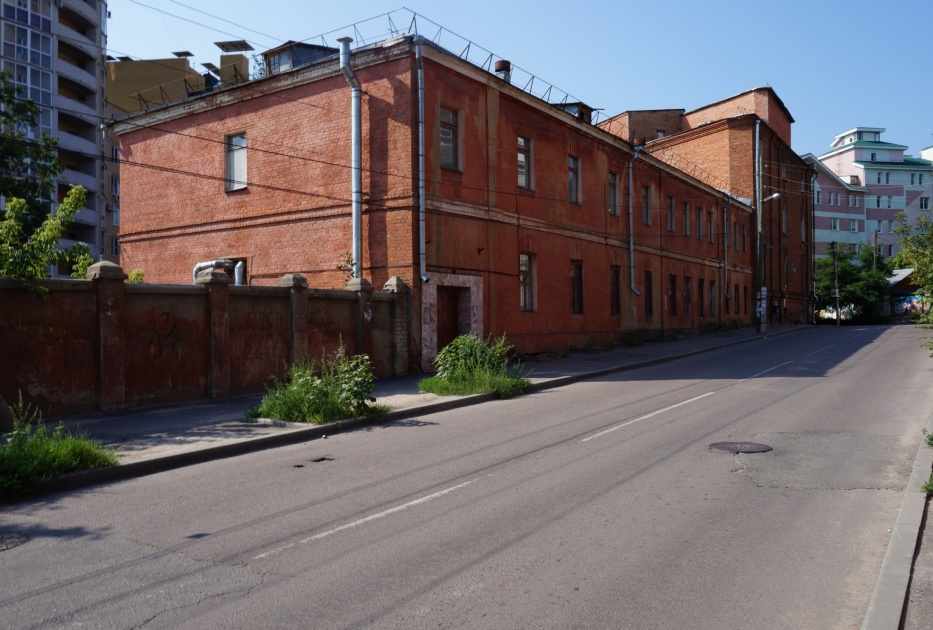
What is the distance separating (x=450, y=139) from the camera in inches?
778

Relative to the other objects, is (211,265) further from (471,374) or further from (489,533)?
(489,533)

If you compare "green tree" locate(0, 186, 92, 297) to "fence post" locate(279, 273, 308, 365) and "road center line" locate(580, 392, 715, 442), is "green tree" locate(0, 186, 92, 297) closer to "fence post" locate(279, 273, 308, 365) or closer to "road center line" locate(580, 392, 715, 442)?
"fence post" locate(279, 273, 308, 365)

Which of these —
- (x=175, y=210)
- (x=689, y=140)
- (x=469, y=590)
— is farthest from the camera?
(x=689, y=140)

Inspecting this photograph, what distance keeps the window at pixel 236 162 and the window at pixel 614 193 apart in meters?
14.0

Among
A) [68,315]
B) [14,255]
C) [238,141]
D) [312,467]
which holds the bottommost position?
[312,467]

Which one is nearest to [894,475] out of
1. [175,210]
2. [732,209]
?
[175,210]

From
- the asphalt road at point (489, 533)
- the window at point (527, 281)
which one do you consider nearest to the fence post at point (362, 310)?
the asphalt road at point (489, 533)

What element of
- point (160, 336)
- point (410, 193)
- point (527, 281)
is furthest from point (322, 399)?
point (527, 281)

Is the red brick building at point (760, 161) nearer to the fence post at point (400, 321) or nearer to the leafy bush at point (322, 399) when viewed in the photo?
the fence post at point (400, 321)

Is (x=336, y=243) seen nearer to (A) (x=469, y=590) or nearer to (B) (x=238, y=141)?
(B) (x=238, y=141)

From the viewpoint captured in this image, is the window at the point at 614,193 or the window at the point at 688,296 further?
the window at the point at 688,296

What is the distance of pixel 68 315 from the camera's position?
11.7 meters

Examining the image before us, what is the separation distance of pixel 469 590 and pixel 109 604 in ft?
7.17

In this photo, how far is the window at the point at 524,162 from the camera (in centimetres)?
2248
